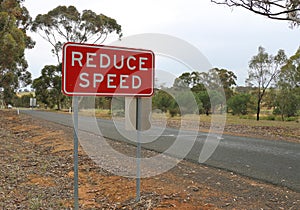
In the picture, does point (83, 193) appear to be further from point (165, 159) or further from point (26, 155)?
point (26, 155)

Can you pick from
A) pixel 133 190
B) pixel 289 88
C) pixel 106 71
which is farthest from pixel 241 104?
pixel 106 71

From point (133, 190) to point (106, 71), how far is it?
7.32ft

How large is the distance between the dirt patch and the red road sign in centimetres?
165

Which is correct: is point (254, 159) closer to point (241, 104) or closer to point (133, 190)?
point (133, 190)

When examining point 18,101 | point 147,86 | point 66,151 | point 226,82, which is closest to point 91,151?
point 66,151

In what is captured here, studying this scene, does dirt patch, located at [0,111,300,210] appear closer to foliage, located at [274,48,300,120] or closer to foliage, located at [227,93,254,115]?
foliage, located at [274,48,300,120]

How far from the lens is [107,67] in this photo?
12.3ft

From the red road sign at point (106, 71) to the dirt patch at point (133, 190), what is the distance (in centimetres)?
165

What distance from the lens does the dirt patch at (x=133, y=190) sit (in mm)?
4539

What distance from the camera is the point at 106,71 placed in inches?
147

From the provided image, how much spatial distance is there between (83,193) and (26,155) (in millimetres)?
4515

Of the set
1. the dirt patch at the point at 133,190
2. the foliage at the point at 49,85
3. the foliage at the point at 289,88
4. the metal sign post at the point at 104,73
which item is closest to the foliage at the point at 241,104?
the foliage at the point at 289,88

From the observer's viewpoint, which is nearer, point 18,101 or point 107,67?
point 107,67

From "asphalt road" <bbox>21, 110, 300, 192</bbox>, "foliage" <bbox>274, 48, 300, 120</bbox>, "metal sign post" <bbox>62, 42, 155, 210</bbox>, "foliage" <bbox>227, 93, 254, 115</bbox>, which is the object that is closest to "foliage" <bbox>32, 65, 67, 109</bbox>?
"foliage" <bbox>227, 93, 254, 115</bbox>
